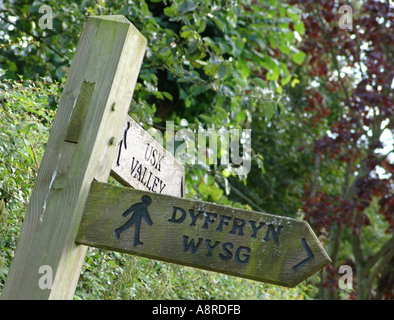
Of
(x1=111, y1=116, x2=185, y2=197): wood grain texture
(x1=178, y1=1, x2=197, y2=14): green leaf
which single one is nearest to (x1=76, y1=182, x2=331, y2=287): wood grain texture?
(x1=111, y1=116, x2=185, y2=197): wood grain texture

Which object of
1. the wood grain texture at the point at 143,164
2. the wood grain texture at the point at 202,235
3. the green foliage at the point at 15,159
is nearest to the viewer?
the wood grain texture at the point at 202,235

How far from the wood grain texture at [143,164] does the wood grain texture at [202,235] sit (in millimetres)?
266

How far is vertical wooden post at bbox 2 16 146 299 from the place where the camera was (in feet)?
5.78

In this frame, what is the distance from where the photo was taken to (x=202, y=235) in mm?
1765

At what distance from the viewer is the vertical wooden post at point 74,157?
1763mm

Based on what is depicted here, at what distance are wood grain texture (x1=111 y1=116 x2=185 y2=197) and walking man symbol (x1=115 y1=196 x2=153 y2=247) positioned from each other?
0.26 m

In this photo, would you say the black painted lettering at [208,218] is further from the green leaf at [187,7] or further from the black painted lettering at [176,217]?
the green leaf at [187,7]

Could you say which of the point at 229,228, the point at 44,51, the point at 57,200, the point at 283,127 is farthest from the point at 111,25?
the point at 283,127

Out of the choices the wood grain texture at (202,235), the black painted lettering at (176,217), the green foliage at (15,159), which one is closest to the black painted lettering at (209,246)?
the wood grain texture at (202,235)

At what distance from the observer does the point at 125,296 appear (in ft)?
10.4

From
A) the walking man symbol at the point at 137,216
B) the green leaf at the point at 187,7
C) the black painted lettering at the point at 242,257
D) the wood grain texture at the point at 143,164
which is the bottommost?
the black painted lettering at the point at 242,257

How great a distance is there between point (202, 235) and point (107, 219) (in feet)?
0.96
